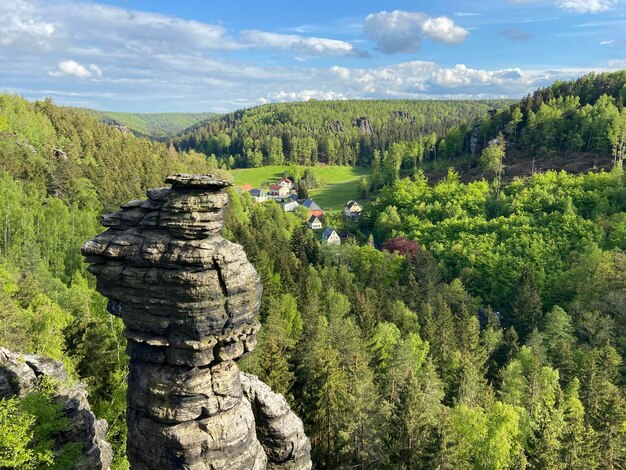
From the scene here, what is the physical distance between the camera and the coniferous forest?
2830 centimetres

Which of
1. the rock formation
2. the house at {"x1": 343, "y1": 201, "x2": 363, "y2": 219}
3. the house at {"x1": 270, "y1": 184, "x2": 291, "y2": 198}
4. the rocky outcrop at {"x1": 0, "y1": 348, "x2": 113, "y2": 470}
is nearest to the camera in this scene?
the rock formation

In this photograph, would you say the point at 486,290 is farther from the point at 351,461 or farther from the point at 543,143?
A: the point at 543,143

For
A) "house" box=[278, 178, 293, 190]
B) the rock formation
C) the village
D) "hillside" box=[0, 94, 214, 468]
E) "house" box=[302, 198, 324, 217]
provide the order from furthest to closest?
"house" box=[278, 178, 293, 190], "house" box=[302, 198, 324, 217], the village, "hillside" box=[0, 94, 214, 468], the rock formation

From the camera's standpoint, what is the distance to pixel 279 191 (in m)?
164

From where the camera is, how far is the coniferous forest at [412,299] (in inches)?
1114

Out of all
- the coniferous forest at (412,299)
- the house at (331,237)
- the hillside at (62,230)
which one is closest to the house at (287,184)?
the hillside at (62,230)

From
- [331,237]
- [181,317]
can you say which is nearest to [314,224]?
[331,237]

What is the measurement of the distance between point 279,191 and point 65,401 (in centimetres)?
14701

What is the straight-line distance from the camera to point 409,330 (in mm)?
Answer: 53094

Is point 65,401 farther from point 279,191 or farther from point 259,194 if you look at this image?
point 279,191

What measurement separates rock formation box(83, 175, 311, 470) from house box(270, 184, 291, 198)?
14745 cm

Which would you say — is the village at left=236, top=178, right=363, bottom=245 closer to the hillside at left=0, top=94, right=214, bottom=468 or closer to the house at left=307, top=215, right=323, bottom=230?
the house at left=307, top=215, right=323, bottom=230

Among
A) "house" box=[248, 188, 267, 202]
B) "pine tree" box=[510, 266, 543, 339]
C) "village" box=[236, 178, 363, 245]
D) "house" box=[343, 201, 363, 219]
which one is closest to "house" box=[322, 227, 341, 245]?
"village" box=[236, 178, 363, 245]

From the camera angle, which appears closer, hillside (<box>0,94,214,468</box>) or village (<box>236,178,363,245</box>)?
hillside (<box>0,94,214,468</box>)
